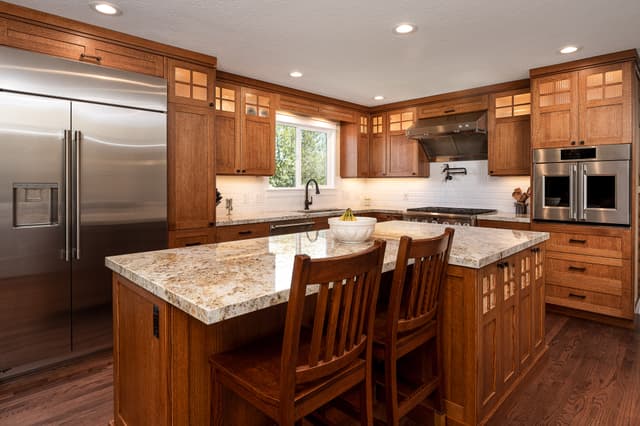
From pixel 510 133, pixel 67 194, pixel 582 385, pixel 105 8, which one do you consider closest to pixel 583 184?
pixel 510 133

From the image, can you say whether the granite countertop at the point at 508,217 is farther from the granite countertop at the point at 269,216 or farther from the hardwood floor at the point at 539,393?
the hardwood floor at the point at 539,393

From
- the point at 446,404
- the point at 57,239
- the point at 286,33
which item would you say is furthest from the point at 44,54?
the point at 446,404

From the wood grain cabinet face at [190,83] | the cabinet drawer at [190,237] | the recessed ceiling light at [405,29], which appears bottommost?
the cabinet drawer at [190,237]

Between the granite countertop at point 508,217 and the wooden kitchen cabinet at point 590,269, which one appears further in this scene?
the granite countertop at point 508,217

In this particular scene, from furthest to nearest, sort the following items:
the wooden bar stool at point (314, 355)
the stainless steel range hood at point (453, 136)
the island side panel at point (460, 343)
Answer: the stainless steel range hood at point (453, 136) → the island side panel at point (460, 343) → the wooden bar stool at point (314, 355)

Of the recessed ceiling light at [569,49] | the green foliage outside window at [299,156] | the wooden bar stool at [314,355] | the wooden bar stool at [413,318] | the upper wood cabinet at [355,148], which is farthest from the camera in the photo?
the upper wood cabinet at [355,148]

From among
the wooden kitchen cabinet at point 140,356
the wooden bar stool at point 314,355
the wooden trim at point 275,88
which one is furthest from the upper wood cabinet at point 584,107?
the wooden kitchen cabinet at point 140,356

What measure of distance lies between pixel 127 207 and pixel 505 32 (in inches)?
125

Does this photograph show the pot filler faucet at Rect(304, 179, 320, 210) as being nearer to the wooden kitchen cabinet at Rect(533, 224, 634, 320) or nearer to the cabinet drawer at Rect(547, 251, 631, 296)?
the wooden kitchen cabinet at Rect(533, 224, 634, 320)

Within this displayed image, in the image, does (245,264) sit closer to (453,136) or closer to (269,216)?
(269,216)

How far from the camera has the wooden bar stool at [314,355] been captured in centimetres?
113

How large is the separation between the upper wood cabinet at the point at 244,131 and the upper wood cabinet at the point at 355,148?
5.07ft

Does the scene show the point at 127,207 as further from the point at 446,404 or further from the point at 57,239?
the point at 446,404

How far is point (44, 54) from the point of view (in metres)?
2.63
